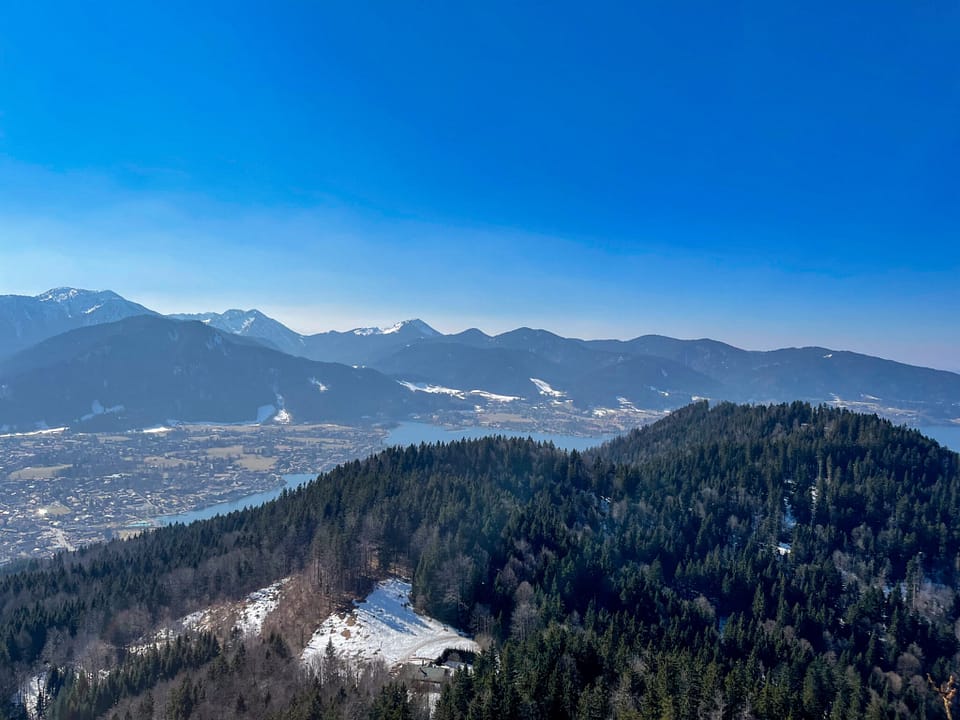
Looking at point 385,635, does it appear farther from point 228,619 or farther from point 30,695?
point 30,695

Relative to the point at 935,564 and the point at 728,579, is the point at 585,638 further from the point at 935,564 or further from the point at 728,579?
the point at 935,564

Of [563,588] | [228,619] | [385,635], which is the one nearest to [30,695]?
[228,619]

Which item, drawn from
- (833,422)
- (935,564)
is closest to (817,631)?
(935,564)

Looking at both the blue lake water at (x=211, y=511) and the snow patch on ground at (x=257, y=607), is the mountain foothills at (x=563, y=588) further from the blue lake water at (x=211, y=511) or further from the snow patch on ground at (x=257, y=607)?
the blue lake water at (x=211, y=511)

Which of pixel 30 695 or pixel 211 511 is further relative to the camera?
pixel 211 511

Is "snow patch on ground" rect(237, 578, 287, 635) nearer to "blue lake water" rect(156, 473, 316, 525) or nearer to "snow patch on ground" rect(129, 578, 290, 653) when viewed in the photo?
"snow patch on ground" rect(129, 578, 290, 653)
